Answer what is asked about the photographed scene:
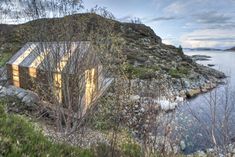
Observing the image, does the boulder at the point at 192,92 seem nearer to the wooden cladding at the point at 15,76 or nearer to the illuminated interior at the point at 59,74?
the wooden cladding at the point at 15,76

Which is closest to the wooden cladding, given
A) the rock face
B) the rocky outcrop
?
the rocky outcrop

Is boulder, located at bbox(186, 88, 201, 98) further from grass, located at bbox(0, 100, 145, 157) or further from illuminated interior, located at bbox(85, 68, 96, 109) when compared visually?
grass, located at bbox(0, 100, 145, 157)

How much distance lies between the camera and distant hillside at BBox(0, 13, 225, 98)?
13.7 metres

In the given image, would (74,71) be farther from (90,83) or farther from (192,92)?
(192,92)

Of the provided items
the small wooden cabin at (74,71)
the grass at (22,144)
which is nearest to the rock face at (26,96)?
the small wooden cabin at (74,71)

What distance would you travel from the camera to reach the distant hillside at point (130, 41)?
1370 cm

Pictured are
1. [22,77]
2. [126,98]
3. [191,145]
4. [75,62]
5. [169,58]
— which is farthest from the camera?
[169,58]

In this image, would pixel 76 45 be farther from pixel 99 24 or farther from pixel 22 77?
pixel 22 77

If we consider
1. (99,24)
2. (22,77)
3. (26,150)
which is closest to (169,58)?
(22,77)

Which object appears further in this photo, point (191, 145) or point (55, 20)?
point (191, 145)

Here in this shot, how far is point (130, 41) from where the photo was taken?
78250mm

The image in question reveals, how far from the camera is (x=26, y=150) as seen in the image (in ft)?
15.6

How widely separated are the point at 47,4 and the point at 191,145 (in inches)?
442

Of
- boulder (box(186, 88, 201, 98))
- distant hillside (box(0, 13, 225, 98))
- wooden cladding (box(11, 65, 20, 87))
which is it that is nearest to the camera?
distant hillside (box(0, 13, 225, 98))
